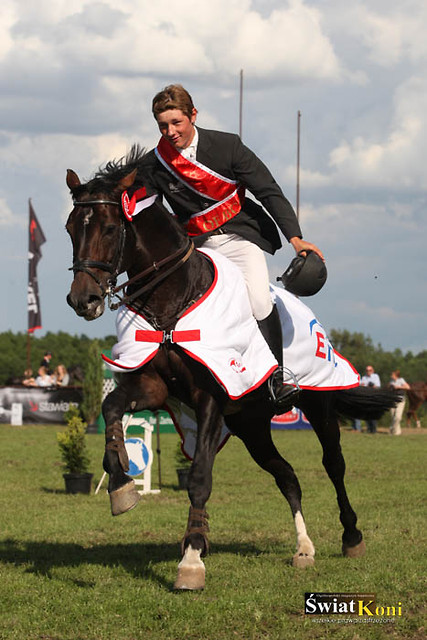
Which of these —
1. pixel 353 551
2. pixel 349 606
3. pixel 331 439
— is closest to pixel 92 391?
pixel 331 439

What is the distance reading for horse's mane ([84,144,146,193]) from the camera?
574 centimetres

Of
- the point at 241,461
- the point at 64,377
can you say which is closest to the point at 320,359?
the point at 241,461

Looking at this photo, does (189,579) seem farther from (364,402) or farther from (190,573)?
(364,402)

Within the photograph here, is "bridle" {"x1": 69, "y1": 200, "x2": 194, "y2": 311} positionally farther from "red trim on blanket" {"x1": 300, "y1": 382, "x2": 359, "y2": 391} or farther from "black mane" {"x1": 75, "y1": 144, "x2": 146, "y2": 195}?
"red trim on blanket" {"x1": 300, "y1": 382, "x2": 359, "y2": 391}

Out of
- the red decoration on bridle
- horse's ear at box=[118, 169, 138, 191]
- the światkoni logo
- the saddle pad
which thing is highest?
horse's ear at box=[118, 169, 138, 191]

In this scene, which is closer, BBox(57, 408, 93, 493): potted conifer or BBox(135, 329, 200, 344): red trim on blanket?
BBox(135, 329, 200, 344): red trim on blanket

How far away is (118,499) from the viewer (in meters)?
5.62

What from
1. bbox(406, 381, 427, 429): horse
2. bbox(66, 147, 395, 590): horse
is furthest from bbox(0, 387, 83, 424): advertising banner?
bbox(66, 147, 395, 590): horse

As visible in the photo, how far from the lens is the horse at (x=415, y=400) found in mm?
33156

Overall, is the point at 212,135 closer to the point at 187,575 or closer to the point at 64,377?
the point at 187,575

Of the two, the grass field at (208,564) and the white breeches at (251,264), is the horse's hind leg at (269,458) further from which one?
the white breeches at (251,264)

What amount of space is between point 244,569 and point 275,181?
288 cm

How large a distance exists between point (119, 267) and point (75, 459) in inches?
333

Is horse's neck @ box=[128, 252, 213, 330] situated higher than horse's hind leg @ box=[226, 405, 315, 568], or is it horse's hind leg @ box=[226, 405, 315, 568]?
horse's neck @ box=[128, 252, 213, 330]
